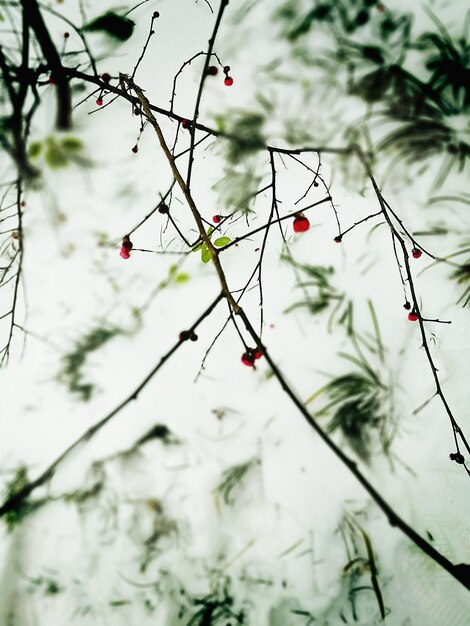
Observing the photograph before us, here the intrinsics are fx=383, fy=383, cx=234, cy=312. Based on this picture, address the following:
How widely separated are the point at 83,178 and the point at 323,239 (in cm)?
71

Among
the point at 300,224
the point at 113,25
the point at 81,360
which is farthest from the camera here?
the point at 81,360

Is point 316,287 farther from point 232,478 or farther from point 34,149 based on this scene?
point 34,149

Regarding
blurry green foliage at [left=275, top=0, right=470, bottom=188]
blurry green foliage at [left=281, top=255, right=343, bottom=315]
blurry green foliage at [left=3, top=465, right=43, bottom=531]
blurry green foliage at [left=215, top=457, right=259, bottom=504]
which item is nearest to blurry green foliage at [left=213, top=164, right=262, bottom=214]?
blurry green foliage at [left=281, top=255, right=343, bottom=315]

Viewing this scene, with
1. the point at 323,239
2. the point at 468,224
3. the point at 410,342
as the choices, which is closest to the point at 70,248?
the point at 323,239

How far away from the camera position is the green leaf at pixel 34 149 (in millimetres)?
1030

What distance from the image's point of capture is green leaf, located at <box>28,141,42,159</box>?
3.38ft

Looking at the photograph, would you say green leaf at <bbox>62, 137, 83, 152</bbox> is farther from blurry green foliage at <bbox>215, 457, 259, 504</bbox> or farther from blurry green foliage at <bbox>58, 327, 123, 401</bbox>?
blurry green foliage at <bbox>215, 457, 259, 504</bbox>

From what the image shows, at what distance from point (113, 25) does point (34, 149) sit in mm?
379

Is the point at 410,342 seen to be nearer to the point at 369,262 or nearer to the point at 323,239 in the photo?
the point at 369,262

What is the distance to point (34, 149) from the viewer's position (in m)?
1.03

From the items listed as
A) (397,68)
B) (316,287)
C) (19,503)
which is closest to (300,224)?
(316,287)

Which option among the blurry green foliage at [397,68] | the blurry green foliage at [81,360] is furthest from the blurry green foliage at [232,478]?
the blurry green foliage at [397,68]

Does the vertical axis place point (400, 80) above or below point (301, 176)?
above

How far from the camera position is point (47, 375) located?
1064mm
